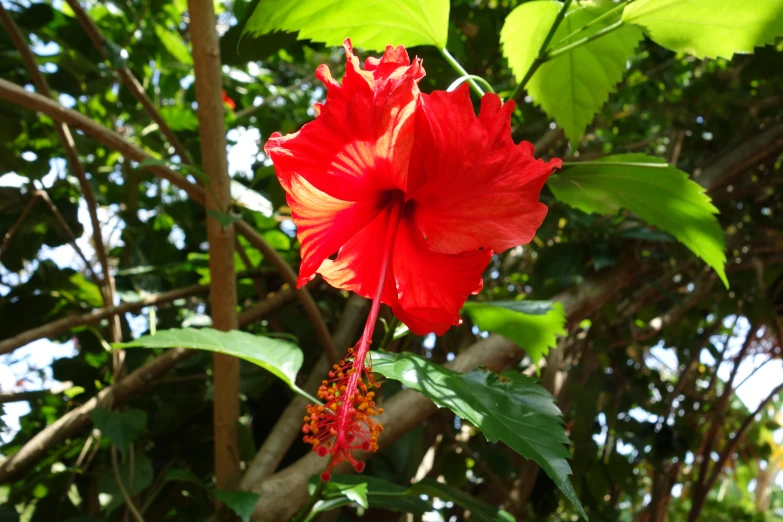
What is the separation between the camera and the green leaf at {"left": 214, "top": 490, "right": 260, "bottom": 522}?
2.89ft

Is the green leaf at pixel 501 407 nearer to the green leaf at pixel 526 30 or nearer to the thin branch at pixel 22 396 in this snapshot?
the green leaf at pixel 526 30

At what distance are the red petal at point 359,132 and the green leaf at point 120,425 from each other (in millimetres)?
671

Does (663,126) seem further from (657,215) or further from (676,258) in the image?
(657,215)

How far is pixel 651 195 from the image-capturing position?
2.49 ft

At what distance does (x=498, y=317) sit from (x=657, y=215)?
11.1 inches

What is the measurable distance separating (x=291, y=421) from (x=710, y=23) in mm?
896

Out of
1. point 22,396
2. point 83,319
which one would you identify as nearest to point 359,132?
point 83,319

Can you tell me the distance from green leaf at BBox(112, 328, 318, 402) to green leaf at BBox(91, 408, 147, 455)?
30 centimetres

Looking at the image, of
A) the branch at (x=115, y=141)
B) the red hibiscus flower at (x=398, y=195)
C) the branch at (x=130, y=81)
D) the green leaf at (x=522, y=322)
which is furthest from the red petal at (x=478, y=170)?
the branch at (x=130, y=81)

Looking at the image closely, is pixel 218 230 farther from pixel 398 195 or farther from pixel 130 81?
pixel 398 195

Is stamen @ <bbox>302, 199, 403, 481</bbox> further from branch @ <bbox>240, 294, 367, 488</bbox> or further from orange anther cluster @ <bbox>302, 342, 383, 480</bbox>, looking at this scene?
branch @ <bbox>240, 294, 367, 488</bbox>

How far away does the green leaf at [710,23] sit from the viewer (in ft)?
2.19

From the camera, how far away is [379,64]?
0.56 m

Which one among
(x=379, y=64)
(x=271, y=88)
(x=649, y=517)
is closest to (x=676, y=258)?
(x=649, y=517)
